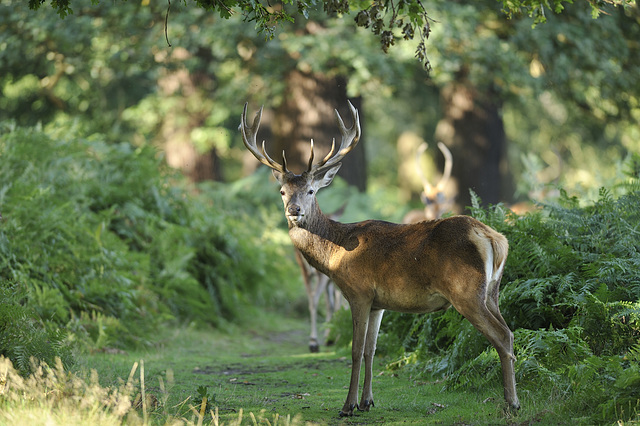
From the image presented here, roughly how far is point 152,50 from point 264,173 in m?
3.72

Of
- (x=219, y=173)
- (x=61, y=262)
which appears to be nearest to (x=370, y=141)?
(x=219, y=173)

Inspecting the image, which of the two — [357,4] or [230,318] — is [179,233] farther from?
[357,4]

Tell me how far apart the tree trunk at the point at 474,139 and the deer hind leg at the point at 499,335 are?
1342 centimetres

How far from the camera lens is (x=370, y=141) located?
38.4 m

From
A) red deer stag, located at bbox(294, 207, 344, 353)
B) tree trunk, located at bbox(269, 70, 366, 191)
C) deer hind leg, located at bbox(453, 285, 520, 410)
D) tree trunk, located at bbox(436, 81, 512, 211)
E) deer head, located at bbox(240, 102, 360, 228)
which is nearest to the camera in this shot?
deer hind leg, located at bbox(453, 285, 520, 410)

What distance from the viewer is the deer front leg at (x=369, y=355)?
20.8 feet

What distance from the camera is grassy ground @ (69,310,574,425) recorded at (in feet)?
19.0

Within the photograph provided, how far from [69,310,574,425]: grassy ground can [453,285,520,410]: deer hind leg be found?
161mm

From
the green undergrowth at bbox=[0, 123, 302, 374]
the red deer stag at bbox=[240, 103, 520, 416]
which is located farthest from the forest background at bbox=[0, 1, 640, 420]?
the red deer stag at bbox=[240, 103, 520, 416]

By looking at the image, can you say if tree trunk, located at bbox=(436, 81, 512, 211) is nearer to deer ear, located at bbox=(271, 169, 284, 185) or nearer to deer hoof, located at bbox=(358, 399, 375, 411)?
deer ear, located at bbox=(271, 169, 284, 185)

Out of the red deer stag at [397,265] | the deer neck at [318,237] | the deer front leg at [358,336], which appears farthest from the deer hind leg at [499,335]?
the deer neck at [318,237]

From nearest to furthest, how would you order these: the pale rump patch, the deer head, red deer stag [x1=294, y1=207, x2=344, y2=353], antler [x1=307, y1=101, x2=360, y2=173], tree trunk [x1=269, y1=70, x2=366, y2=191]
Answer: the pale rump patch → the deer head → antler [x1=307, y1=101, x2=360, y2=173] → red deer stag [x1=294, y1=207, x2=344, y2=353] → tree trunk [x1=269, y1=70, x2=366, y2=191]

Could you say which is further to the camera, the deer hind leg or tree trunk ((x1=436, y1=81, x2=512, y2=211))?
tree trunk ((x1=436, y1=81, x2=512, y2=211))

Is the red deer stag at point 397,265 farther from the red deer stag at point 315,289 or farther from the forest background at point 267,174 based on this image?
the red deer stag at point 315,289
